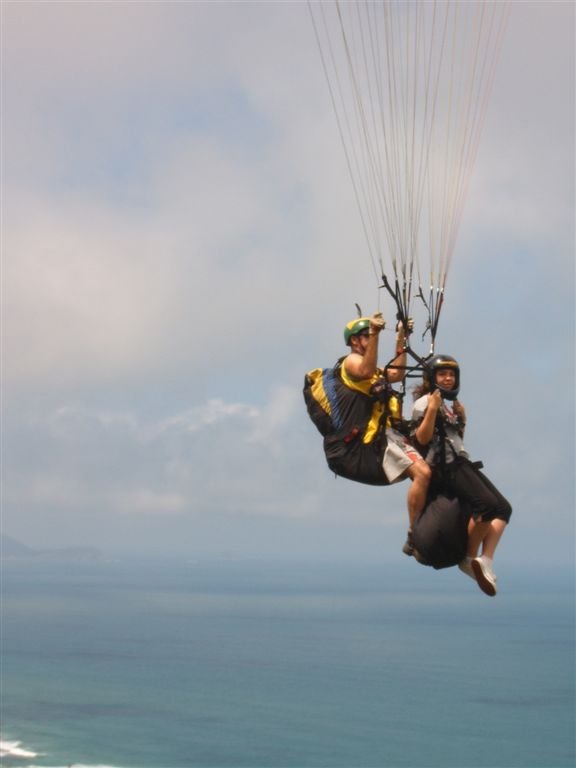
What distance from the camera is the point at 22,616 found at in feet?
607

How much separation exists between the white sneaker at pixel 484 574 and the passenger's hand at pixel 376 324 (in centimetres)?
253

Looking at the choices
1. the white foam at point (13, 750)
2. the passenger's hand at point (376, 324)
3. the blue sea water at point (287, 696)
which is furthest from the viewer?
the blue sea water at point (287, 696)

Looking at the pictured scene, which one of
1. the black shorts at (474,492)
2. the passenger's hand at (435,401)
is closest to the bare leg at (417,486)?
the black shorts at (474,492)

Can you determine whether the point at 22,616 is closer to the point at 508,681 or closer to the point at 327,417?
the point at 508,681

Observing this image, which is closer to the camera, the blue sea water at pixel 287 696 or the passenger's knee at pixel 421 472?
the passenger's knee at pixel 421 472

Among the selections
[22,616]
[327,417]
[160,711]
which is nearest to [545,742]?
[160,711]

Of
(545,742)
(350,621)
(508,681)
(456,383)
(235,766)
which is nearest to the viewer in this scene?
(456,383)

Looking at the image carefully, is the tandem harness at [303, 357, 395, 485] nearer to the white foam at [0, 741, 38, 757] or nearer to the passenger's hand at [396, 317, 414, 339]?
the passenger's hand at [396, 317, 414, 339]

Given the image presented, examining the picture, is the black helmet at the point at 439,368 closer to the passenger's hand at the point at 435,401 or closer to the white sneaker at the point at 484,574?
the passenger's hand at the point at 435,401

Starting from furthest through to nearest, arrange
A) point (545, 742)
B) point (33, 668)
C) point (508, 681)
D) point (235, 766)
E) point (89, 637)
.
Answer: point (89, 637), point (33, 668), point (508, 681), point (545, 742), point (235, 766)

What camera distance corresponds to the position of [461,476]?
1119 centimetres

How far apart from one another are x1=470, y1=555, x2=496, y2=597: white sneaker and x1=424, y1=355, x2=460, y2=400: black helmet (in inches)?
66.0

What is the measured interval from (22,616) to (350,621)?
55.0 m

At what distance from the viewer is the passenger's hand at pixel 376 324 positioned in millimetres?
10695
